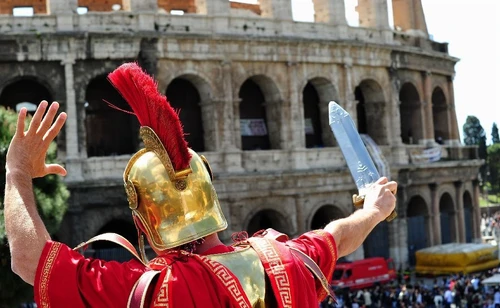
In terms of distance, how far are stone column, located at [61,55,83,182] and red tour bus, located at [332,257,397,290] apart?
8.35 m

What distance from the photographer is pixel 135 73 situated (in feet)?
11.1

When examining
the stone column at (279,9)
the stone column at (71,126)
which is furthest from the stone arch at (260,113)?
the stone column at (71,126)

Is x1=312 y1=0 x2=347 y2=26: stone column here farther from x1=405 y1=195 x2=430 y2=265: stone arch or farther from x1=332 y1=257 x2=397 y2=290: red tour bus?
x1=332 y1=257 x2=397 y2=290: red tour bus

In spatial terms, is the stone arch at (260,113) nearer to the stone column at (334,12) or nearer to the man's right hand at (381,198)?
the stone column at (334,12)

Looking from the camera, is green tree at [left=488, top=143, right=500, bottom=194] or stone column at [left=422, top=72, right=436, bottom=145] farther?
green tree at [left=488, top=143, right=500, bottom=194]

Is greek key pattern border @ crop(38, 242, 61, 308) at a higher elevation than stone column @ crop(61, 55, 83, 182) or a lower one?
lower

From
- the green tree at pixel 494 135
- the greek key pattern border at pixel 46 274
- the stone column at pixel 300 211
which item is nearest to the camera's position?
the greek key pattern border at pixel 46 274

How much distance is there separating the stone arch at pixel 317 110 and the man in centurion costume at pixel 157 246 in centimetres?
2304

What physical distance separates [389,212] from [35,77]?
62.9 feet

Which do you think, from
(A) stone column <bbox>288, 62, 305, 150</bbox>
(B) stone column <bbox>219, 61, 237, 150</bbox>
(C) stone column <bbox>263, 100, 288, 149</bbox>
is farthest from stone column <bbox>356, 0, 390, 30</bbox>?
(B) stone column <bbox>219, 61, 237, 150</bbox>

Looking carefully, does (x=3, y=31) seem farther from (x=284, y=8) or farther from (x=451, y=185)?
(x=451, y=185)

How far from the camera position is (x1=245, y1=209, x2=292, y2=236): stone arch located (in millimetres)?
25312

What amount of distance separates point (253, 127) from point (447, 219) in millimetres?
10169

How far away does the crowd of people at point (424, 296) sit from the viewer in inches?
859
